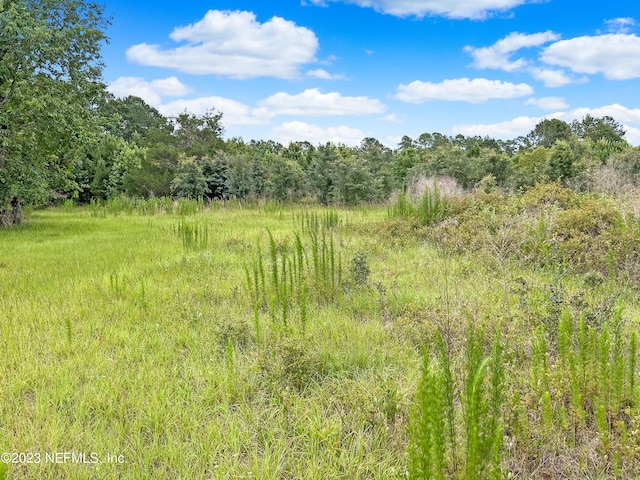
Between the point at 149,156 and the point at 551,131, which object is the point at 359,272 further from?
the point at 551,131

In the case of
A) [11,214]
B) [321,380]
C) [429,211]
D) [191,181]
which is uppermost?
[191,181]

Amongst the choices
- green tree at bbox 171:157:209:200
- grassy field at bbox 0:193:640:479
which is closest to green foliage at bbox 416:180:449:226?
grassy field at bbox 0:193:640:479

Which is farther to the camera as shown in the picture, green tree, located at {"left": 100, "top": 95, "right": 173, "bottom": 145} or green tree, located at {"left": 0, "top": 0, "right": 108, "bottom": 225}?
green tree, located at {"left": 100, "top": 95, "right": 173, "bottom": 145}

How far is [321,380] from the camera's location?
2.70 m

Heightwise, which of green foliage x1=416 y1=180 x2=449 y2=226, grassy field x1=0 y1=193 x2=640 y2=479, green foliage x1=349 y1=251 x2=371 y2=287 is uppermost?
green foliage x1=416 y1=180 x2=449 y2=226

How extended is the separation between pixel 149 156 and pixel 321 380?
972 inches

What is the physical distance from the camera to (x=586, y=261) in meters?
5.28

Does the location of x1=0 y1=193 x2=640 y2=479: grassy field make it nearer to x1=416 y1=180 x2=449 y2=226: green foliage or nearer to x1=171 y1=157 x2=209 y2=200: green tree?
x1=416 y1=180 x2=449 y2=226: green foliage

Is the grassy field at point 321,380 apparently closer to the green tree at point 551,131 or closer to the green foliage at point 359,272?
the green foliage at point 359,272

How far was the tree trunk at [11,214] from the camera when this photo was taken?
12.3m

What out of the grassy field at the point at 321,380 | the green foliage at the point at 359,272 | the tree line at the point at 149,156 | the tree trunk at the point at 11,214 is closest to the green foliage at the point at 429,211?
the grassy field at the point at 321,380

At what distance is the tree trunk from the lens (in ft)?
40.4

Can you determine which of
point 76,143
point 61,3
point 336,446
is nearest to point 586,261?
point 336,446

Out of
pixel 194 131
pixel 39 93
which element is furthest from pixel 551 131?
pixel 39 93
